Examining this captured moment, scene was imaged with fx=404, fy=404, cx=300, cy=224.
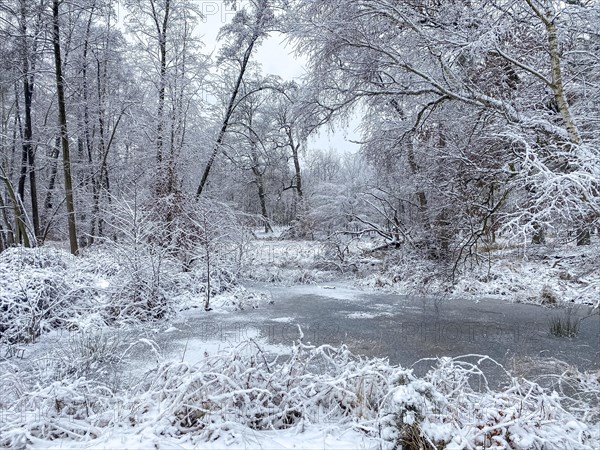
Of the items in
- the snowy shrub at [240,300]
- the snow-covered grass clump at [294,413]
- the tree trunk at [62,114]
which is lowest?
the snowy shrub at [240,300]

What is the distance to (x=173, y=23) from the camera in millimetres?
13445

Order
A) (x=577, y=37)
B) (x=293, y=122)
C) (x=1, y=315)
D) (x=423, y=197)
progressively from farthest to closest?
(x=423, y=197), (x=293, y=122), (x=1, y=315), (x=577, y=37)

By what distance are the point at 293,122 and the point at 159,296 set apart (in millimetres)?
4151

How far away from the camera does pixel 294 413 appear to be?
324 centimetres

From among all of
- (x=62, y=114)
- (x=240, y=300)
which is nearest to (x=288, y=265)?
(x=240, y=300)

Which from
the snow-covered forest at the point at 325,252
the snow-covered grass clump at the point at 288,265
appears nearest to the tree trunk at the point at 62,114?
the snow-covered forest at the point at 325,252

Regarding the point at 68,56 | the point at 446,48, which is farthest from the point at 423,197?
the point at 68,56

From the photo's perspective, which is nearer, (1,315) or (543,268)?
(1,315)

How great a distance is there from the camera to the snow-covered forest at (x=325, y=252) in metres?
2.99

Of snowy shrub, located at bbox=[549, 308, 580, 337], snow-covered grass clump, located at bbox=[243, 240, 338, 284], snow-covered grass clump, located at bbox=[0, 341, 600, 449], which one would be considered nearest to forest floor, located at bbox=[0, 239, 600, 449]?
snow-covered grass clump, located at bbox=[0, 341, 600, 449]

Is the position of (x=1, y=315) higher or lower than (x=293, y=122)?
lower

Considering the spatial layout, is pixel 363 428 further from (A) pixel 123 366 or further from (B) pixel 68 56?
(B) pixel 68 56

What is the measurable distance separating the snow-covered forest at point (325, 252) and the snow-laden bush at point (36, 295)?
0.14ft

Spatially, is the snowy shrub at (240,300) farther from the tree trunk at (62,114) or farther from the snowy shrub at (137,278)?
the tree trunk at (62,114)
